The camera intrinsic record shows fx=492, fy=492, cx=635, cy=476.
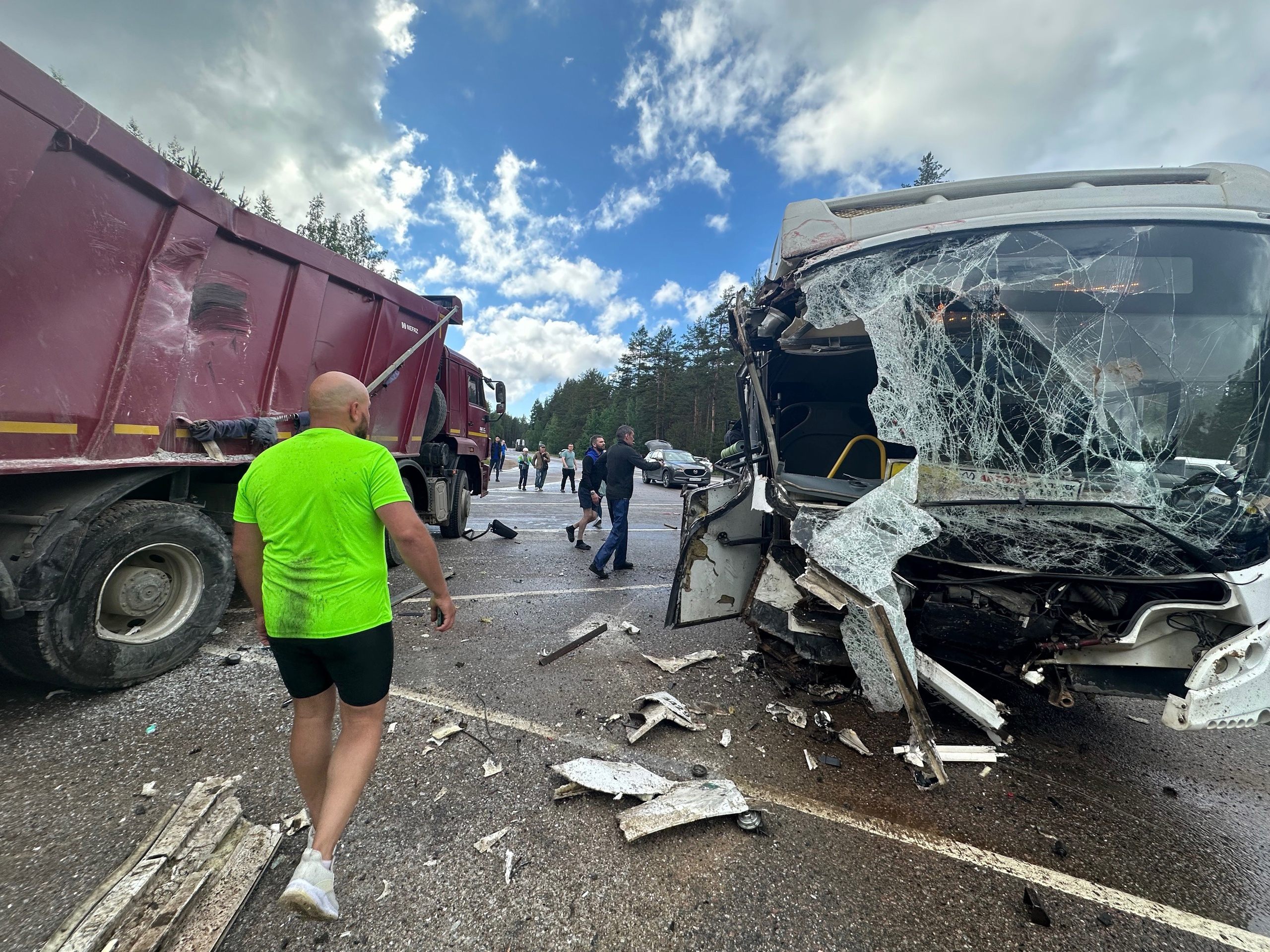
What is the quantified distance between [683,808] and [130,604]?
3440 millimetres

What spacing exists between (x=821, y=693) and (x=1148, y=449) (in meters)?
2.11

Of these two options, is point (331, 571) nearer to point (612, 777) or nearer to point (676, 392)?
point (612, 777)

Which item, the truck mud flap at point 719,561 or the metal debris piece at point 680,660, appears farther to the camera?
the metal debris piece at point 680,660

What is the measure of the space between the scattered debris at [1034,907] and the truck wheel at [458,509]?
692 cm

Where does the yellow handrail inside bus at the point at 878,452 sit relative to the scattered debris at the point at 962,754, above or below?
above

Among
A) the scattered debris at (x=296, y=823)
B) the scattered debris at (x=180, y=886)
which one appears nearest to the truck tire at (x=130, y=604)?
the scattered debris at (x=180, y=886)

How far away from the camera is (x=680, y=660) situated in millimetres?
3605

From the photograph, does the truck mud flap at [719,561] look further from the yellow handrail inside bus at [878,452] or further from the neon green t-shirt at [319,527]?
the neon green t-shirt at [319,527]

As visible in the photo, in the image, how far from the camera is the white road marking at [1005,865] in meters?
1.67

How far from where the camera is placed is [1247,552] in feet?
6.83

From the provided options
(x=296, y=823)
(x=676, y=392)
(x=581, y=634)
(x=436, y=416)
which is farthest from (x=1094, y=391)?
(x=676, y=392)

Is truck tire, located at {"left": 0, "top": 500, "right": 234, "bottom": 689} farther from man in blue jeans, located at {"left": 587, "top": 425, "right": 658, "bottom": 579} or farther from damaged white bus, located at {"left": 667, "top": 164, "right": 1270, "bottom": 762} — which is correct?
damaged white bus, located at {"left": 667, "top": 164, "right": 1270, "bottom": 762}

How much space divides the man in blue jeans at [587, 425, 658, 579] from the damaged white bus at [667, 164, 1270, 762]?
10.6ft

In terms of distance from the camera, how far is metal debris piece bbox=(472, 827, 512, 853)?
190 cm
